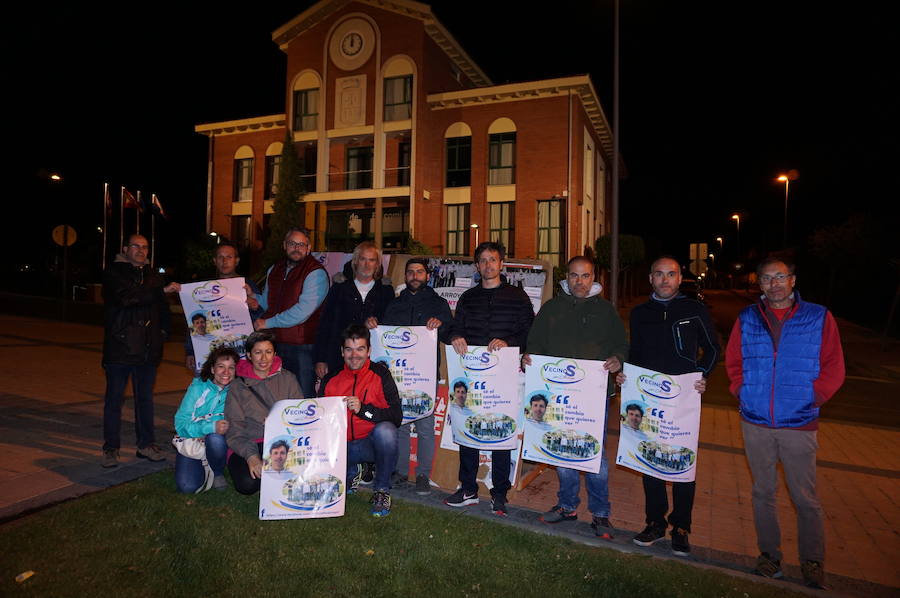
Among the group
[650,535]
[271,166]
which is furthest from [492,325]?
[271,166]

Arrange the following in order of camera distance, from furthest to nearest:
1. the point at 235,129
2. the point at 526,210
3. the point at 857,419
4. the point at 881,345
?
the point at 235,129
the point at 526,210
the point at 881,345
the point at 857,419

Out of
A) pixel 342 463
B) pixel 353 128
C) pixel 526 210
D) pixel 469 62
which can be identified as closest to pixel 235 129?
pixel 353 128

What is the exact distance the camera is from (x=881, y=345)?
59.9 feet

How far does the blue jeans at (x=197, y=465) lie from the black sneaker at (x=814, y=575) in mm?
4397


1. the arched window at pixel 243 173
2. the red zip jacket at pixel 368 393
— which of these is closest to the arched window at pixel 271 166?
the arched window at pixel 243 173

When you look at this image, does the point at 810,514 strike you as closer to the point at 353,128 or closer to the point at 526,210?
the point at 526,210

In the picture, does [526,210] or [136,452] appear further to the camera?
[526,210]

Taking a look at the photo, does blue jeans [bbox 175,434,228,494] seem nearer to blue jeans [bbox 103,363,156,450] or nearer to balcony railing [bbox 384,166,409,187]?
blue jeans [bbox 103,363,156,450]

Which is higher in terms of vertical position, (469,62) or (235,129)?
(469,62)

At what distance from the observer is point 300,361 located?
5.51m

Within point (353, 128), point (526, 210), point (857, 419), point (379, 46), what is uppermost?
point (379, 46)

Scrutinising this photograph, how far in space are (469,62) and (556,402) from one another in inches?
1103

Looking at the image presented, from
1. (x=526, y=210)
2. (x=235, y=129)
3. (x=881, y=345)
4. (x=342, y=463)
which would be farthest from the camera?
(x=235, y=129)

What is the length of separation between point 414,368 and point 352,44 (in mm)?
26460
